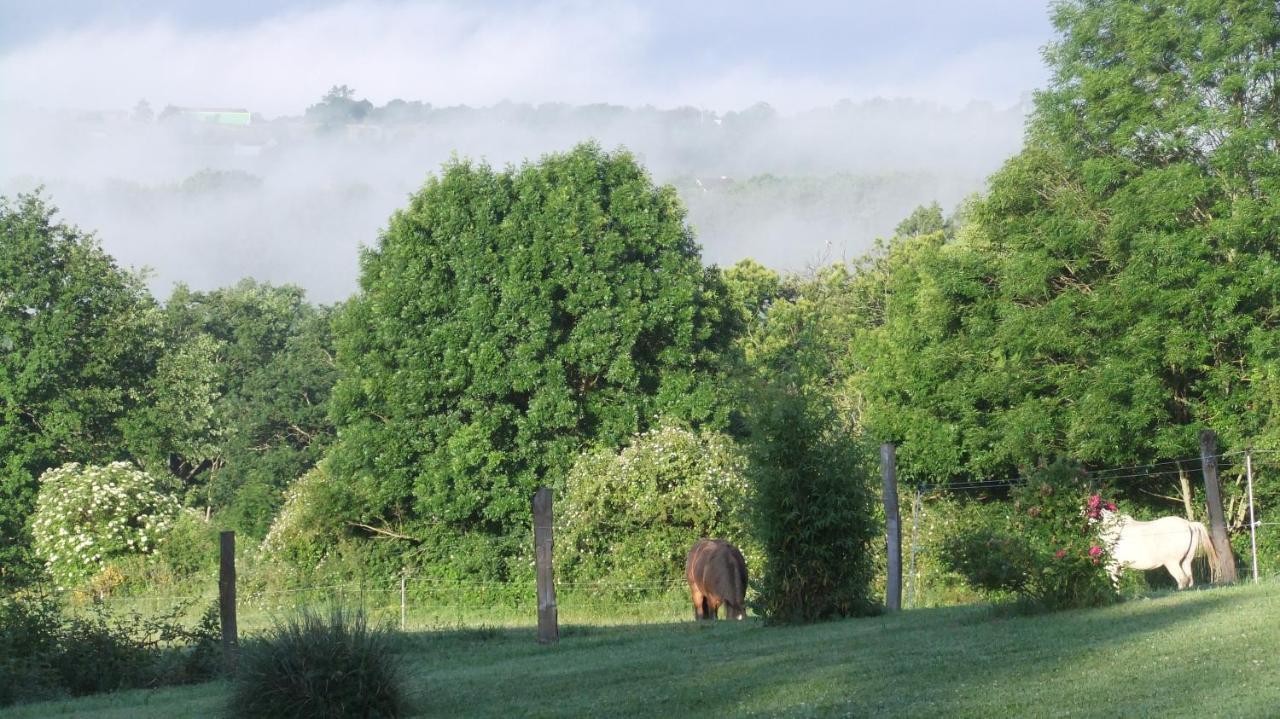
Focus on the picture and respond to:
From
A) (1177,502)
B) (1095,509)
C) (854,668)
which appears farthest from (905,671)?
(1177,502)

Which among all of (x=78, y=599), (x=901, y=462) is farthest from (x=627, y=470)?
(x=78, y=599)

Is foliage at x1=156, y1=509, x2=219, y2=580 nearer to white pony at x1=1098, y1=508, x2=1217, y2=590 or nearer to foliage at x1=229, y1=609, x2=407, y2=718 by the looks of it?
white pony at x1=1098, y1=508, x2=1217, y2=590

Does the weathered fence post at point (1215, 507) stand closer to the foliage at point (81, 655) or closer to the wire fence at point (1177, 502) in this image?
the wire fence at point (1177, 502)

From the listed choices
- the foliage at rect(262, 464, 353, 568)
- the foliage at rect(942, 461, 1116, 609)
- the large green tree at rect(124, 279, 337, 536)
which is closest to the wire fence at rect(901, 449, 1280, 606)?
the foliage at rect(942, 461, 1116, 609)

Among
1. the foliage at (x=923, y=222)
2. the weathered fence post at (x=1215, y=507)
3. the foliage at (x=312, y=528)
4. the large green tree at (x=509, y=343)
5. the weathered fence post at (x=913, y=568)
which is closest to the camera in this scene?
the weathered fence post at (x=1215, y=507)

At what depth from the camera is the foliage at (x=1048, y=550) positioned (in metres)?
12.7

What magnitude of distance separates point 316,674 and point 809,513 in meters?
7.51

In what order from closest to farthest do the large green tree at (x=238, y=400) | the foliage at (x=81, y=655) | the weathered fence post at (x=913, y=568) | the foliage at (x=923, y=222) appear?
the foliage at (x=81, y=655), the weathered fence post at (x=913, y=568), the large green tree at (x=238, y=400), the foliage at (x=923, y=222)

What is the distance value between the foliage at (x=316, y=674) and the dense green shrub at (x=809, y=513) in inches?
261

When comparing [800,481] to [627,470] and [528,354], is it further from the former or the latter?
[528,354]

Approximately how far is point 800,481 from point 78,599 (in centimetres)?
2149

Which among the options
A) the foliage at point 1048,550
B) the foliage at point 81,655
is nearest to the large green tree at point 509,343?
the foliage at point 81,655

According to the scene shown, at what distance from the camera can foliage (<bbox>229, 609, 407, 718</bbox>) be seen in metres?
9.63

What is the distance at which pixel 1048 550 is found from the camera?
41.8ft
